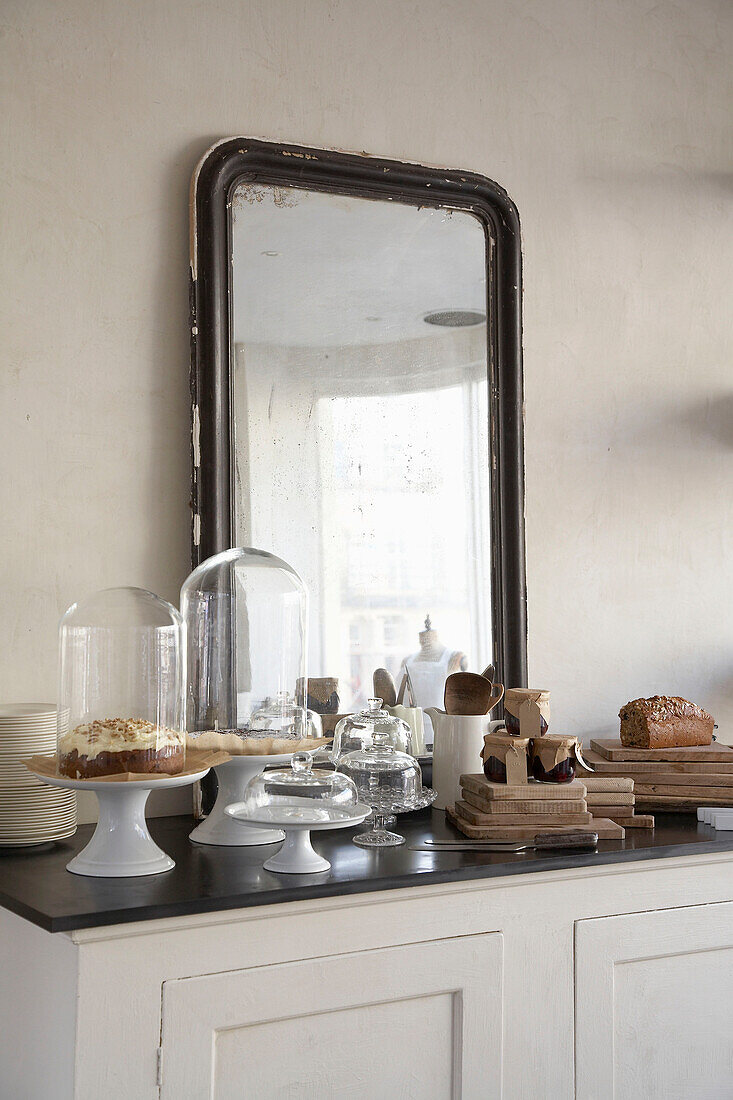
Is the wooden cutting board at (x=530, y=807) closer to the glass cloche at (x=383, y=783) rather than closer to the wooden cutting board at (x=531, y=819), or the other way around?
the wooden cutting board at (x=531, y=819)

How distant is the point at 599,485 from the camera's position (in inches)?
97.1

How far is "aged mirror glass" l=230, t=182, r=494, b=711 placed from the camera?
2.10 meters

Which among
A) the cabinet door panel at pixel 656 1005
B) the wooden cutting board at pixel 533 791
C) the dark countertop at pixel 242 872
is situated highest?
the wooden cutting board at pixel 533 791

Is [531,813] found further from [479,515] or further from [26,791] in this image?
[26,791]

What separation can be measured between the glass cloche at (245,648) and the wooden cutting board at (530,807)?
37cm

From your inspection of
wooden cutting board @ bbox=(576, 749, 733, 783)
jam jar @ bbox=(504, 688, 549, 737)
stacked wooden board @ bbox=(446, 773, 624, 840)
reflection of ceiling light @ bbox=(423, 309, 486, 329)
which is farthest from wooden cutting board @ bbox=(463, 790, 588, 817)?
reflection of ceiling light @ bbox=(423, 309, 486, 329)

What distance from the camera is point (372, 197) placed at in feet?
7.29

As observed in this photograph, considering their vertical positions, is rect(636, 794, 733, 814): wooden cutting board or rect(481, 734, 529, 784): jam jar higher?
rect(481, 734, 529, 784): jam jar

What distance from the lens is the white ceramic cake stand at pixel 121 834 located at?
156cm

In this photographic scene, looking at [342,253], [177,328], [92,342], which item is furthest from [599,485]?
[92,342]

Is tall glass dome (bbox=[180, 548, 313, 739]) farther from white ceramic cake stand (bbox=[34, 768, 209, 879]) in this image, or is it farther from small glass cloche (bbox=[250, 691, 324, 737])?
white ceramic cake stand (bbox=[34, 768, 209, 879])

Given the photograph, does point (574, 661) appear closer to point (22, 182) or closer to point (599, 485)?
point (599, 485)

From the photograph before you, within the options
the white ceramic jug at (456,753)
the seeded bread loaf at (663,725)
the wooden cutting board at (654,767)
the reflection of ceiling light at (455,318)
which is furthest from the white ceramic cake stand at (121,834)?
the reflection of ceiling light at (455,318)

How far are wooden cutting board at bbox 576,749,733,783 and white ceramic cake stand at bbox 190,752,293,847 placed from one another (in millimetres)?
663
